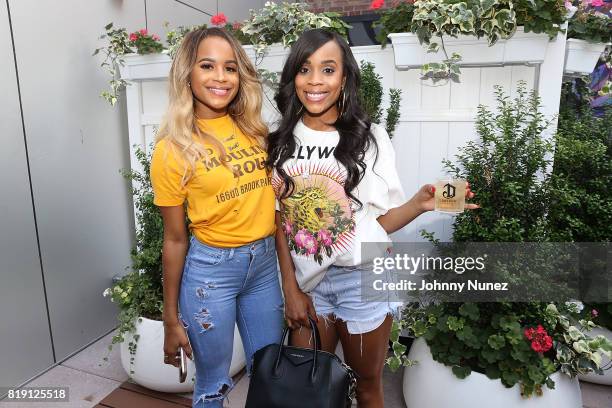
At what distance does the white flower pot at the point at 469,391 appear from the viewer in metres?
1.97

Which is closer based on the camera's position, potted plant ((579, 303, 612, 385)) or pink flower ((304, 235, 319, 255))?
pink flower ((304, 235, 319, 255))

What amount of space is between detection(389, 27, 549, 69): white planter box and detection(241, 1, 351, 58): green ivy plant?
37cm

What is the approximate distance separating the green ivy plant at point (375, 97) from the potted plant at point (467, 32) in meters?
0.21

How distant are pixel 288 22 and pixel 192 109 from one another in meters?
1.20

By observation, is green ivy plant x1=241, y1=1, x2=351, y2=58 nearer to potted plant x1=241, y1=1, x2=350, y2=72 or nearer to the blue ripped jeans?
potted plant x1=241, y1=1, x2=350, y2=72

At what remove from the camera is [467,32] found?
6.81ft

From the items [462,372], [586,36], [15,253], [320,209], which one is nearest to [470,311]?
[462,372]

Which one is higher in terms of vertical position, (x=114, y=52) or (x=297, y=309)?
(x=114, y=52)

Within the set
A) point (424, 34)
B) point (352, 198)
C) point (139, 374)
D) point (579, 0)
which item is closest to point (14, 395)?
point (139, 374)

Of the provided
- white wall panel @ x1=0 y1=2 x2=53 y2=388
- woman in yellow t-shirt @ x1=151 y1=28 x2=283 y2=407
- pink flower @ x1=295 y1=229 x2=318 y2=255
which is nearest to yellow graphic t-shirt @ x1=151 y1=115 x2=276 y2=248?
woman in yellow t-shirt @ x1=151 y1=28 x2=283 y2=407

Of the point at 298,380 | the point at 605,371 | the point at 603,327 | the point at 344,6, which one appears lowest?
the point at 605,371

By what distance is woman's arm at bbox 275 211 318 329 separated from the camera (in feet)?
5.22

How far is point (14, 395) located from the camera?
8.06ft

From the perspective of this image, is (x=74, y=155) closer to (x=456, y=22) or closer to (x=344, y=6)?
(x=456, y=22)
